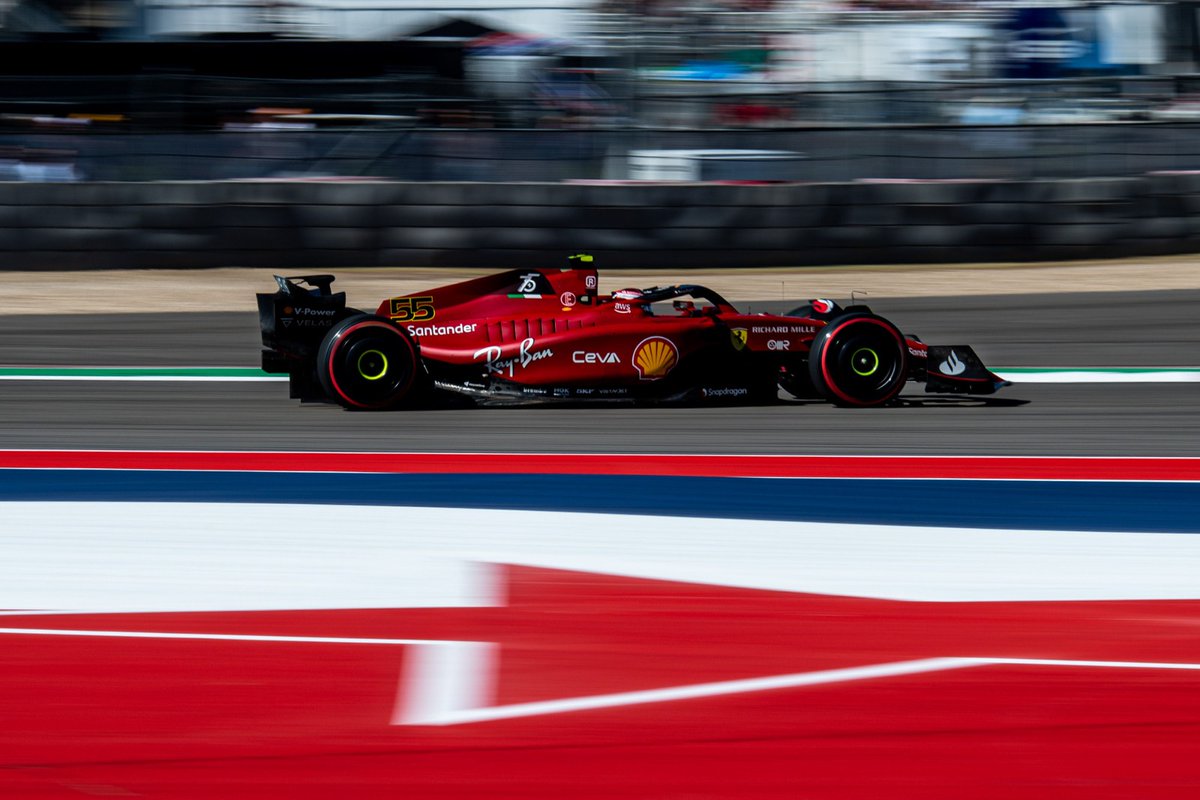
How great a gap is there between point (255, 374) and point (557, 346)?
105 inches

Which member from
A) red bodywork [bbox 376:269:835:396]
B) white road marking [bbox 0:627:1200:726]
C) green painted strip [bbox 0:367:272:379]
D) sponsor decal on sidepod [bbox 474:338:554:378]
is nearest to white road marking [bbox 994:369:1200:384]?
red bodywork [bbox 376:269:835:396]

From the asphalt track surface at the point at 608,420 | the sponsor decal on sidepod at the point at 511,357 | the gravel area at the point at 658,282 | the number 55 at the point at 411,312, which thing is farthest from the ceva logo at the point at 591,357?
the gravel area at the point at 658,282

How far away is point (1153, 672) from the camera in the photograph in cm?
388

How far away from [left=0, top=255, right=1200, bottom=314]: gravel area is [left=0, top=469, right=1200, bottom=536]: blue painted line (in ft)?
18.3

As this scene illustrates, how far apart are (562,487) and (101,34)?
1244cm

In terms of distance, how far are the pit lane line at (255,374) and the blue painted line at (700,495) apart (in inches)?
108

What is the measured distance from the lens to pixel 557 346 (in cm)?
738

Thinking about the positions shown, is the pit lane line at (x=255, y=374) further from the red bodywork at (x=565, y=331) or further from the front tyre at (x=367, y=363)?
the red bodywork at (x=565, y=331)

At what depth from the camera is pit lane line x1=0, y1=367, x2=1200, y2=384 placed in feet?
29.7

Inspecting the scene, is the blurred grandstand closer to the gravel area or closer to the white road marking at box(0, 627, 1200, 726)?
the gravel area

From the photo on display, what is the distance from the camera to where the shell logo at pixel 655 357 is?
24.5 feet

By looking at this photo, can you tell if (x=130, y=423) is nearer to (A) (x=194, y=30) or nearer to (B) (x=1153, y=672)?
(B) (x=1153, y=672)

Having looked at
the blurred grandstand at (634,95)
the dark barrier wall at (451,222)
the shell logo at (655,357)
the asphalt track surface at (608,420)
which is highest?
the blurred grandstand at (634,95)

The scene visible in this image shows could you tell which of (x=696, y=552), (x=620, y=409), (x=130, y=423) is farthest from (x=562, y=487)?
(x=130, y=423)
